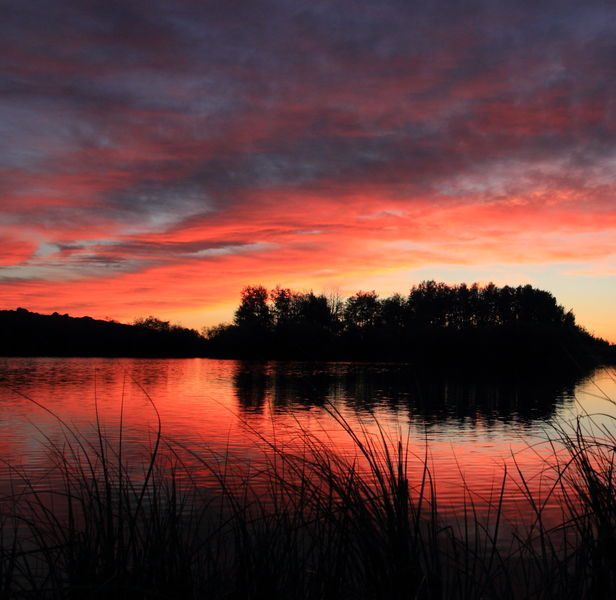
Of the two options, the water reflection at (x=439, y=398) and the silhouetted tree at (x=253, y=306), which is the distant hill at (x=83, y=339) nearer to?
the silhouetted tree at (x=253, y=306)

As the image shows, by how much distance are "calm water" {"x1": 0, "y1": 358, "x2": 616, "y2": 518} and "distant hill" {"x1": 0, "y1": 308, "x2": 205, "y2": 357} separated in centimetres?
5236

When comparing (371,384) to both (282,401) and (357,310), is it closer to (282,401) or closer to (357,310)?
(282,401)

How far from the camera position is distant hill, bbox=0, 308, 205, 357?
78.7 meters

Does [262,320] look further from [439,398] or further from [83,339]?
[439,398]

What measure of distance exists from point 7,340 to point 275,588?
8360cm

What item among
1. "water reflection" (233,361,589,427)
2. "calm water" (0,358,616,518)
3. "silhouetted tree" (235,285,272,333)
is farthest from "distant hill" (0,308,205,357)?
"water reflection" (233,361,589,427)

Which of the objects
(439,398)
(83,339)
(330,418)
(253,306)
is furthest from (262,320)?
(330,418)

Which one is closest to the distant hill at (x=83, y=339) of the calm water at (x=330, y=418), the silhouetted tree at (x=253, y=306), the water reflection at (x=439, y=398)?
the silhouetted tree at (x=253, y=306)

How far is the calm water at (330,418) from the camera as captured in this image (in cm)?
966

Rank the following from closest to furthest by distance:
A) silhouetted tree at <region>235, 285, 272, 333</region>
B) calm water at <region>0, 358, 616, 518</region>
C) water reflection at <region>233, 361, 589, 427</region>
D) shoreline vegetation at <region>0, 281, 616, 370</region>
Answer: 1. calm water at <region>0, 358, 616, 518</region>
2. water reflection at <region>233, 361, 589, 427</region>
3. shoreline vegetation at <region>0, 281, 616, 370</region>
4. silhouetted tree at <region>235, 285, 272, 333</region>

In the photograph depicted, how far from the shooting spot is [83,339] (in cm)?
8306

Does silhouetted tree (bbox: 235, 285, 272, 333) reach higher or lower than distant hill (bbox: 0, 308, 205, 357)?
higher

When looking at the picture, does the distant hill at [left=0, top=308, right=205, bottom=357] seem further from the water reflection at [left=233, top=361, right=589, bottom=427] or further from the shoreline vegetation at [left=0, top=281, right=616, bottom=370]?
the water reflection at [left=233, top=361, right=589, bottom=427]

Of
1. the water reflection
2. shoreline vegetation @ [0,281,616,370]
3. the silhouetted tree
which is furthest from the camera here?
the silhouetted tree
